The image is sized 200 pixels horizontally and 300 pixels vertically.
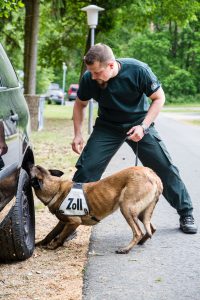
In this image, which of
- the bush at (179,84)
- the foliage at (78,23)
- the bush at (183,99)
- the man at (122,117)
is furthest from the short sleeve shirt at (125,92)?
the bush at (179,84)

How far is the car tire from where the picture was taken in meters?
4.80

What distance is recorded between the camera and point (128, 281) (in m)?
4.76

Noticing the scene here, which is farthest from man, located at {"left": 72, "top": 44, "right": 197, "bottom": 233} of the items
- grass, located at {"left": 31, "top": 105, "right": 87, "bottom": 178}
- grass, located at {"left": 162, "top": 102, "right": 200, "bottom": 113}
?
grass, located at {"left": 162, "top": 102, "right": 200, "bottom": 113}

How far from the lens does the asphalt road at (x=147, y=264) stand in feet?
14.8

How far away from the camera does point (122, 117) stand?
598 centimetres

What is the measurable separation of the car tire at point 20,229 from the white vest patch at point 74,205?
296 millimetres

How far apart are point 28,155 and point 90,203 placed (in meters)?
0.70

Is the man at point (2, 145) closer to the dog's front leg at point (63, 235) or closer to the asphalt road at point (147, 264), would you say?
the asphalt road at point (147, 264)

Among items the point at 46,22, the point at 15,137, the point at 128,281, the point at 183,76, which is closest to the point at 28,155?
the point at 15,137

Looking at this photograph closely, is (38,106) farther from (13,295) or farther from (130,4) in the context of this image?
(13,295)

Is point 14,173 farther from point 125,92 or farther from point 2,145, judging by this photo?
point 125,92

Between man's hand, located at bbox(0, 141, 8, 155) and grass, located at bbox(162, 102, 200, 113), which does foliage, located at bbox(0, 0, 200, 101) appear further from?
man's hand, located at bbox(0, 141, 8, 155)

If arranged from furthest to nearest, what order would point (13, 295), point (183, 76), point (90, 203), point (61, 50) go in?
point (183, 76)
point (61, 50)
point (90, 203)
point (13, 295)

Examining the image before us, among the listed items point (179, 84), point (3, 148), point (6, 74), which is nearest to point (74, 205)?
point (6, 74)
